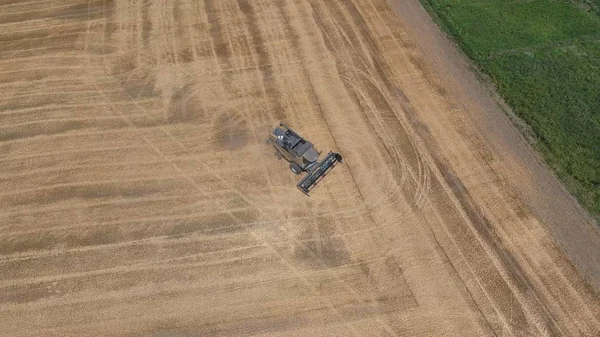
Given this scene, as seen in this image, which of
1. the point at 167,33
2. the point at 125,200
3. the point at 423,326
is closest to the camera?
the point at 423,326

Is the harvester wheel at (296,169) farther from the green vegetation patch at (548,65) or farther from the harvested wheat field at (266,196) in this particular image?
the green vegetation patch at (548,65)

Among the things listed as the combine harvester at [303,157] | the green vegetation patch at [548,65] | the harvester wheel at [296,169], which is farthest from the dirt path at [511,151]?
the harvester wheel at [296,169]

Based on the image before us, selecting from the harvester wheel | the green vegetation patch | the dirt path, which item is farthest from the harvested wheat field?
the green vegetation patch

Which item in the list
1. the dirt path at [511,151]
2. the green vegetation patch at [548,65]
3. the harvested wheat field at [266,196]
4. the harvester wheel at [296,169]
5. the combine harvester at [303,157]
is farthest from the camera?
the green vegetation patch at [548,65]

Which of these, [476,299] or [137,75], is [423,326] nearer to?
[476,299]

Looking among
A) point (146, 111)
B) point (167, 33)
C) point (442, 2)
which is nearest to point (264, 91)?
point (146, 111)
